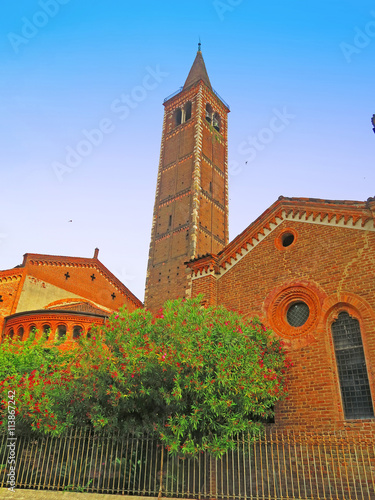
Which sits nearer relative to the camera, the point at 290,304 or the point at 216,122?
the point at 290,304

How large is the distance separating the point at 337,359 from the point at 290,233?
4.50m

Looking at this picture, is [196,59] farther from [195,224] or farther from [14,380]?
[14,380]

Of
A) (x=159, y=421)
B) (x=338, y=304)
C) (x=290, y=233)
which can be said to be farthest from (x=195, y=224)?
(x=159, y=421)

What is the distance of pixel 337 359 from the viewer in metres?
11.1

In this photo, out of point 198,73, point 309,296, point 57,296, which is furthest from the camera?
point 198,73

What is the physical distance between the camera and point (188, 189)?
32.0m

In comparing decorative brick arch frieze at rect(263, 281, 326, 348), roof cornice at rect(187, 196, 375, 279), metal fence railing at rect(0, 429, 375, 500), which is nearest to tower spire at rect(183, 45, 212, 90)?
roof cornice at rect(187, 196, 375, 279)

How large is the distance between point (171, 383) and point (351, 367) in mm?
4998

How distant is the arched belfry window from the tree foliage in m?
1.62

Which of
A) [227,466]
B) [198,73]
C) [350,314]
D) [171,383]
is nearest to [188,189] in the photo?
[198,73]

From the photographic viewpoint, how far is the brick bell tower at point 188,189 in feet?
96.1

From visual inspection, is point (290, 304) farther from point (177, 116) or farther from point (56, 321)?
point (177, 116)

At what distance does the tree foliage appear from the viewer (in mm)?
9016

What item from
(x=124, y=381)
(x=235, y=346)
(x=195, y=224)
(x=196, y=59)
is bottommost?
(x=124, y=381)
